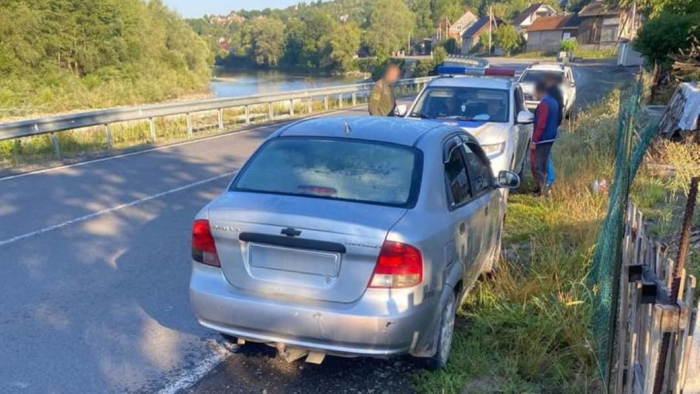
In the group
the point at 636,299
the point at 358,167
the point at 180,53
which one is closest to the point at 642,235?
the point at 636,299

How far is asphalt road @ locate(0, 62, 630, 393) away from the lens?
3881mm

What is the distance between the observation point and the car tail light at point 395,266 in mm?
3396

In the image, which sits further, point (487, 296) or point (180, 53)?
point (180, 53)

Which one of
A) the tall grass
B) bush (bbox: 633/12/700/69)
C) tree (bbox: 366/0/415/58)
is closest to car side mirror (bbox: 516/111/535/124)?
the tall grass

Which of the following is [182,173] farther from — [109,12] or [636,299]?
[109,12]

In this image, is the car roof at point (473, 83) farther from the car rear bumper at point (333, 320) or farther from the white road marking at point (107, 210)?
the car rear bumper at point (333, 320)

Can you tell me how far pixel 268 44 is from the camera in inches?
4783

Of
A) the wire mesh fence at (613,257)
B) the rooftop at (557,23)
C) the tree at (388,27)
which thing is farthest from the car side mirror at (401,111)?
the tree at (388,27)

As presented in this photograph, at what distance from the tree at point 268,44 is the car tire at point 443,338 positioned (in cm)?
12122

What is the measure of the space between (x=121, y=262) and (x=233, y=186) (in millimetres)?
2514

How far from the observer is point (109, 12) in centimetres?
4909

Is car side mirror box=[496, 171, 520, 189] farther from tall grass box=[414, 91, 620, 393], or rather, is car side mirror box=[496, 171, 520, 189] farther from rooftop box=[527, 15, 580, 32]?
rooftop box=[527, 15, 580, 32]

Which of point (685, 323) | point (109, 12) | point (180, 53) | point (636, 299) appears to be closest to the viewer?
point (685, 323)

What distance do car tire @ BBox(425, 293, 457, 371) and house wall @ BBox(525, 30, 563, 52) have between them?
79420 millimetres
